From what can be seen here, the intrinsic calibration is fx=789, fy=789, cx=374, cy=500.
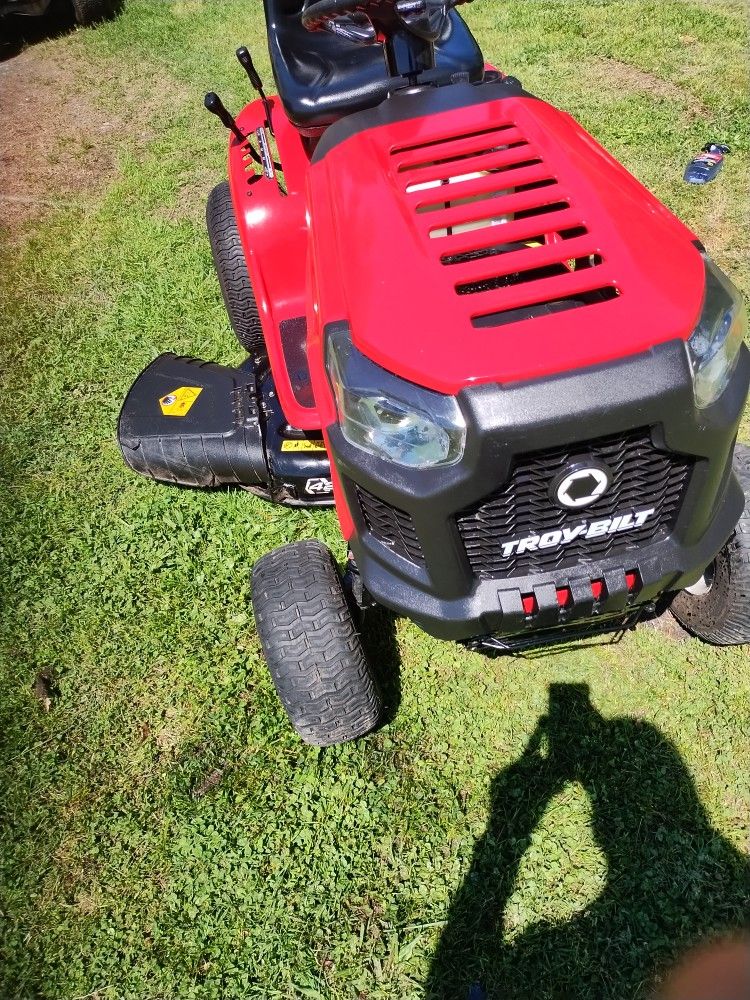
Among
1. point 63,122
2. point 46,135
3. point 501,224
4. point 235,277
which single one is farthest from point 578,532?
point 63,122

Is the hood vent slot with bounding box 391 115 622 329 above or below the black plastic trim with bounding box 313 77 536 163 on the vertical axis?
below

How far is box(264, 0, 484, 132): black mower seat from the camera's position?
7.68 ft

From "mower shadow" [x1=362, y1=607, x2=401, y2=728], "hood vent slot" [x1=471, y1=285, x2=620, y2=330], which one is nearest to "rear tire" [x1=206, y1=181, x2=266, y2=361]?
"mower shadow" [x1=362, y1=607, x2=401, y2=728]

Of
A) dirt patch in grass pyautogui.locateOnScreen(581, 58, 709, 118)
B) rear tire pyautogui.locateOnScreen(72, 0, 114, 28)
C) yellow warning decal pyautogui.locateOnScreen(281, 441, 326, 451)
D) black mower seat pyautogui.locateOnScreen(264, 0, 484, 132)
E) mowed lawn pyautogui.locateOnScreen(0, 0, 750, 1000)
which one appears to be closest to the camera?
mowed lawn pyautogui.locateOnScreen(0, 0, 750, 1000)

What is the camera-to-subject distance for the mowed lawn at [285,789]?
2129 millimetres

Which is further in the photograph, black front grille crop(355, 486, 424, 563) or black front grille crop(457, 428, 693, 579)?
black front grille crop(355, 486, 424, 563)

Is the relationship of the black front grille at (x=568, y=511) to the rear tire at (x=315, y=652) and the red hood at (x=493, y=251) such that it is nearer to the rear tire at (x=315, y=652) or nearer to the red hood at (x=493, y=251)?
the red hood at (x=493, y=251)

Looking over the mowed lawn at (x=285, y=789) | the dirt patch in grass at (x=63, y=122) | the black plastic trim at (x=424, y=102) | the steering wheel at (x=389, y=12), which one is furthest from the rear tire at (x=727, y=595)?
the dirt patch in grass at (x=63, y=122)

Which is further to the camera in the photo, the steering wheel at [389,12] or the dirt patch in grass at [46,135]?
the dirt patch in grass at [46,135]

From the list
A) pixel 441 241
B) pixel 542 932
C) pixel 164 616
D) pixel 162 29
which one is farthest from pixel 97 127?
pixel 542 932

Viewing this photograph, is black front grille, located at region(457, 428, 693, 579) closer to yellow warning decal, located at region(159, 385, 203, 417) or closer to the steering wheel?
the steering wheel

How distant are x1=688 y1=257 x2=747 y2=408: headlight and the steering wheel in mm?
930

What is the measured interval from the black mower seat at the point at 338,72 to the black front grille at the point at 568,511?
129 cm

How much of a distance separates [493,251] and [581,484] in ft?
2.16
